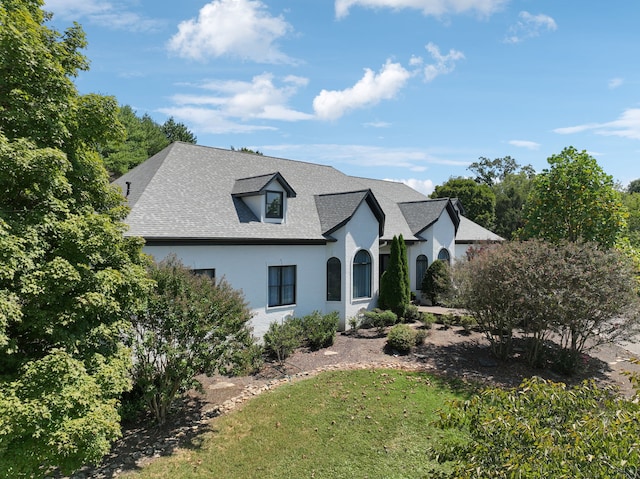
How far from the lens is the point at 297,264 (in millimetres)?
18484

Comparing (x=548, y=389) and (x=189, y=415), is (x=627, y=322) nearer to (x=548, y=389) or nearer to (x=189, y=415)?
(x=548, y=389)

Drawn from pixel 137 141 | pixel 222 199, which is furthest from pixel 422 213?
pixel 137 141

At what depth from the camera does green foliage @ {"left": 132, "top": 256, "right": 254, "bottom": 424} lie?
9453 mm

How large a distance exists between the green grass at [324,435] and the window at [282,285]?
214 inches

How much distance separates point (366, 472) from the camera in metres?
8.05

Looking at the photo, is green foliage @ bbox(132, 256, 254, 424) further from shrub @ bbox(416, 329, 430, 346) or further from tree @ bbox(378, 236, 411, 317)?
tree @ bbox(378, 236, 411, 317)

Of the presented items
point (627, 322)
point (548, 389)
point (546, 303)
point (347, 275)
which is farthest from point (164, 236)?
point (627, 322)

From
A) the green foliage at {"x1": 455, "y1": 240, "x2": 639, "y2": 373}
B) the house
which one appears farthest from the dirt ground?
the house

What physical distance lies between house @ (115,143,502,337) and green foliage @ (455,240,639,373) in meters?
6.76

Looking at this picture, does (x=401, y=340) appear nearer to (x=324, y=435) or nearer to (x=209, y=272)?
(x=324, y=435)

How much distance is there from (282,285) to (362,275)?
499cm

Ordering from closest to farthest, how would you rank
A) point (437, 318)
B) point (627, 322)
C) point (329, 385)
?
point (329, 385)
point (627, 322)
point (437, 318)

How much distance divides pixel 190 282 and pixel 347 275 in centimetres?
1076

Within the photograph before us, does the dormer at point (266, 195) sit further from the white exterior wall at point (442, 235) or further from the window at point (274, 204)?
the white exterior wall at point (442, 235)
